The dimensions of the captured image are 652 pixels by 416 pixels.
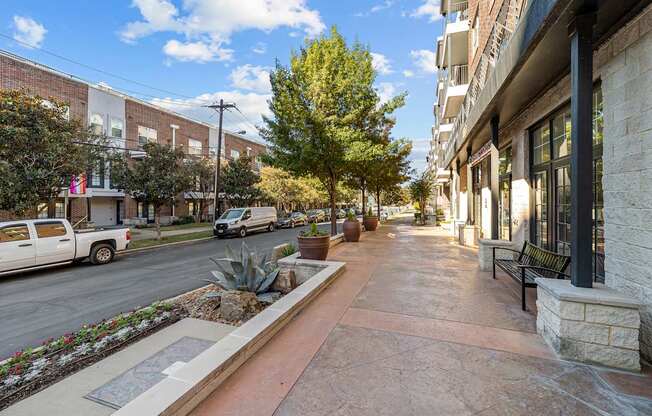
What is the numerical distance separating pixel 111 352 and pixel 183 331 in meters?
0.92

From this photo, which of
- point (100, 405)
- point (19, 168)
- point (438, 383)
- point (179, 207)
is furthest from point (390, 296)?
point (179, 207)

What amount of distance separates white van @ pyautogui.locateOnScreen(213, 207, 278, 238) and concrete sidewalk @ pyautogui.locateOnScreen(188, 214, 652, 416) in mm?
15323

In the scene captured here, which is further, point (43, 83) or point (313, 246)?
point (43, 83)

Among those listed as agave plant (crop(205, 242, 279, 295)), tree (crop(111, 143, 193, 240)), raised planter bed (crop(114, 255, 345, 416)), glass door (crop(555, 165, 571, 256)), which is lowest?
raised planter bed (crop(114, 255, 345, 416))

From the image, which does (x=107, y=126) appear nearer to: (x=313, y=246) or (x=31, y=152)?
(x=31, y=152)

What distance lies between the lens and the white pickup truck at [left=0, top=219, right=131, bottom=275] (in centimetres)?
832

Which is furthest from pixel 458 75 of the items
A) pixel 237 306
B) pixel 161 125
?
pixel 161 125

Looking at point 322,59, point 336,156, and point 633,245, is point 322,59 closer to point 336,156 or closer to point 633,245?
point 336,156

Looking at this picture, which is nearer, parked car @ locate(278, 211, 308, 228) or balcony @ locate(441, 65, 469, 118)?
balcony @ locate(441, 65, 469, 118)

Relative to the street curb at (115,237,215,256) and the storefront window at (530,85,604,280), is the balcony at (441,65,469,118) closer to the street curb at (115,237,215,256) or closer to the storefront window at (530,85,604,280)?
the storefront window at (530,85,604,280)

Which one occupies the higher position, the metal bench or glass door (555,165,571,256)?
glass door (555,165,571,256)

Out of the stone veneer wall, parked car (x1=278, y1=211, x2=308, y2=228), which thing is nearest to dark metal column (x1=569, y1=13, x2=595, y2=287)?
the stone veneer wall

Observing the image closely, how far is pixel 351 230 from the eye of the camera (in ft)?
39.5

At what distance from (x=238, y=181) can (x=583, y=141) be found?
24.6m
